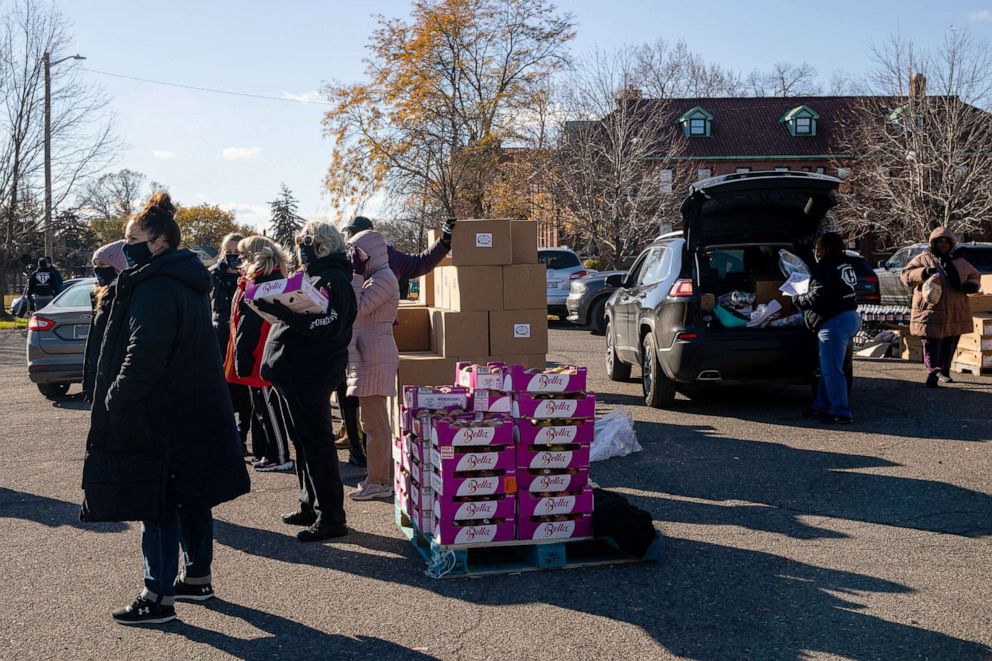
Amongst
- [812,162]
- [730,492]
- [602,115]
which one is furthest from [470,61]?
[730,492]

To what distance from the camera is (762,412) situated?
1026 centimetres

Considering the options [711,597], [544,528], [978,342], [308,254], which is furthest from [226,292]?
[978,342]

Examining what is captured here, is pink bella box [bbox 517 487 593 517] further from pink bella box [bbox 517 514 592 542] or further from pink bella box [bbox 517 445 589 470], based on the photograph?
pink bella box [bbox 517 445 589 470]

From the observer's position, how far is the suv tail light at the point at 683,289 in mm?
9633

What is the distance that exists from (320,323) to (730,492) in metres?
3.29

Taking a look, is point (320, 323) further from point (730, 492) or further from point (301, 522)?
point (730, 492)

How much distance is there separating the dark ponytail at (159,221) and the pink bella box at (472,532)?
2074 mm

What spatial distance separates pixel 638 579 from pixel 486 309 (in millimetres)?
3845

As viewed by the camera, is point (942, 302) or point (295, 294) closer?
point (295, 294)

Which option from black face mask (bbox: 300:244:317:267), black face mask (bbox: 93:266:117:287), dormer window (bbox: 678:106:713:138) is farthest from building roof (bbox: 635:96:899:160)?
black face mask (bbox: 300:244:317:267)

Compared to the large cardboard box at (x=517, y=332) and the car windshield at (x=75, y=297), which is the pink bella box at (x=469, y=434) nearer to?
the large cardboard box at (x=517, y=332)

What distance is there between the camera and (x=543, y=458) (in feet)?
17.6

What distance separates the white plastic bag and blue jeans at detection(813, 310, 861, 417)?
2213mm

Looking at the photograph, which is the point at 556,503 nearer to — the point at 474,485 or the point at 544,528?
the point at 544,528
